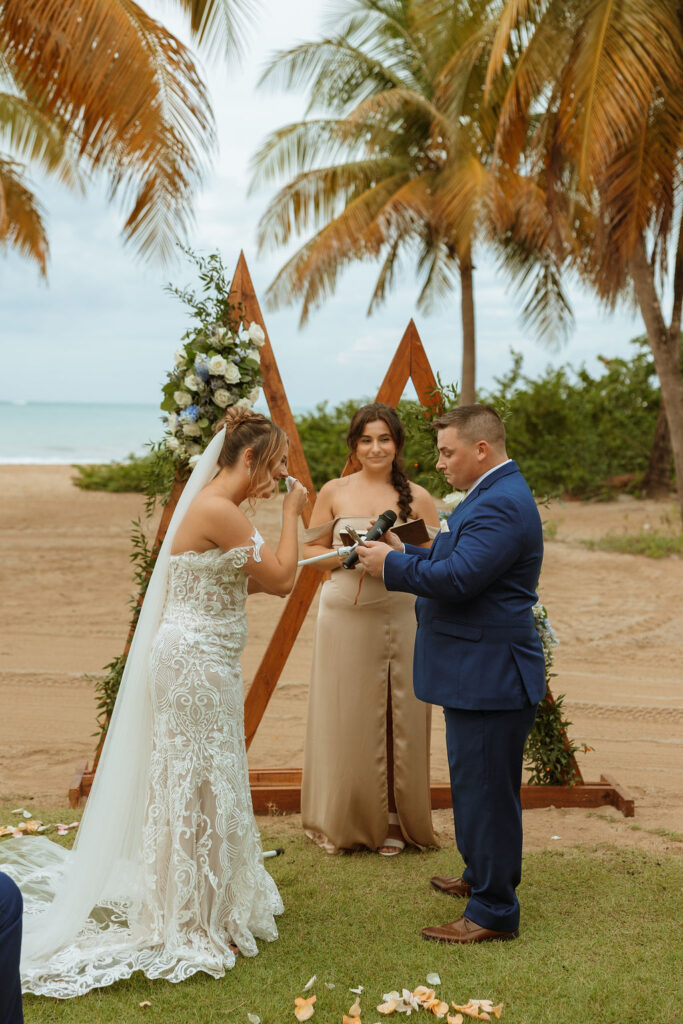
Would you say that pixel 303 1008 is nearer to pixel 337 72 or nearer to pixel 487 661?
pixel 487 661

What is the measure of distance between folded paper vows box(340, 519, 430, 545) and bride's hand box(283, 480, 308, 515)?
0.55 metres

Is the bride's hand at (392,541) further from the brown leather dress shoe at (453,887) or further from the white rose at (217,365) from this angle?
the brown leather dress shoe at (453,887)

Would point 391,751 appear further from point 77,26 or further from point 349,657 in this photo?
point 77,26

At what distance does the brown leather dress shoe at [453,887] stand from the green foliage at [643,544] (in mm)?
9146

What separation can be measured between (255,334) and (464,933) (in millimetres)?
3297

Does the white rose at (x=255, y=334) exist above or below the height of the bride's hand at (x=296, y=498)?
above

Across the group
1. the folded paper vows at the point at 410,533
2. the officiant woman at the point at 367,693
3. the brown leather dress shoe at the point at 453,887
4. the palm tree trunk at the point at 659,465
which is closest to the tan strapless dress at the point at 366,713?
the officiant woman at the point at 367,693

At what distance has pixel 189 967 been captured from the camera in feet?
12.4

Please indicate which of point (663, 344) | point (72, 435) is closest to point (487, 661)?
point (663, 344)

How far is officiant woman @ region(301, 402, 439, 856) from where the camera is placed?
5.18 m

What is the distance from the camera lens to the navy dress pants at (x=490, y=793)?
3998 millimetres

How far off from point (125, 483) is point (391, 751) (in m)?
16.4

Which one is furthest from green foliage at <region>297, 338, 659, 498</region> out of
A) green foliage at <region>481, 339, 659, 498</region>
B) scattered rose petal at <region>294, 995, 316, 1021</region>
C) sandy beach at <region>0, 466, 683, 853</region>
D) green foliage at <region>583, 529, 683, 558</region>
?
scattered rose petal at <region>294, 995, 316, 1021</region>

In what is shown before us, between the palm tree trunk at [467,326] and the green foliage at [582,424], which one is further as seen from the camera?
the green foliage at [582,424]
